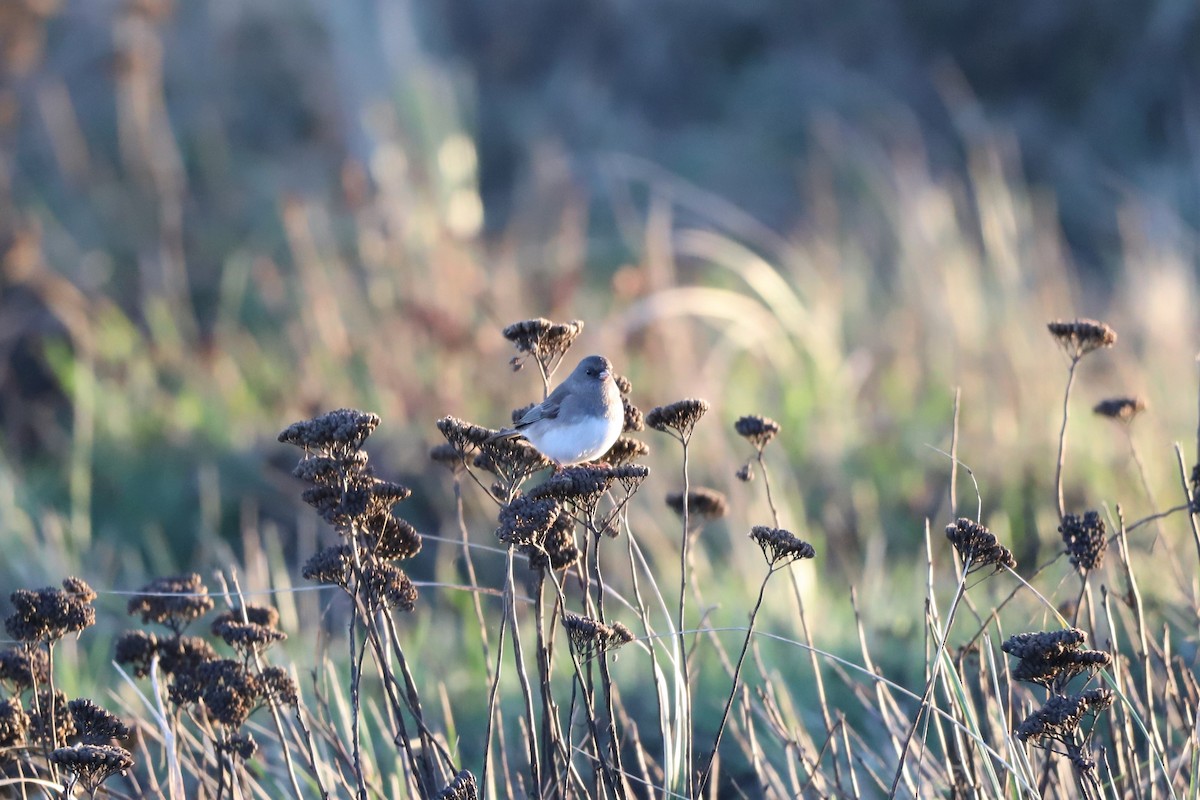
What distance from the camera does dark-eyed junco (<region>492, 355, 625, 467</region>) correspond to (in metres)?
2.33

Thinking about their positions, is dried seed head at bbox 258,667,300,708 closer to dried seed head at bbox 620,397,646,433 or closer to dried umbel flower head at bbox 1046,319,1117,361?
dried seed head at bbox 620,397,646,433

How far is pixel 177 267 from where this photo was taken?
761 centimetres

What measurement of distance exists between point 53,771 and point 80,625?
0.72 ft

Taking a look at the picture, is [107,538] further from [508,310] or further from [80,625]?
[80,625]

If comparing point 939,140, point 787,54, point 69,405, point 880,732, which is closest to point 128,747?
point 880,732

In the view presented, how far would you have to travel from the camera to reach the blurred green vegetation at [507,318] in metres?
5.12

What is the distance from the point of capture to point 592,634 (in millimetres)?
1794

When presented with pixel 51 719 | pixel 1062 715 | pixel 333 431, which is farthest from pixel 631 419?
pixel 51 719

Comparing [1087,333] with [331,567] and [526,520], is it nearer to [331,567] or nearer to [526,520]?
[526,520]

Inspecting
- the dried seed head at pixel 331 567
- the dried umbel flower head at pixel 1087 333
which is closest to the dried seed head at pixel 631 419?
the dried seed head at pixel 331 567

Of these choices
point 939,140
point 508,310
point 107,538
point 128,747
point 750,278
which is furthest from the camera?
point 939,140

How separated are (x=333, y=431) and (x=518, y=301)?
15.1ft

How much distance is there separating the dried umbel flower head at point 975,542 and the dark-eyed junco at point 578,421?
2.32ft

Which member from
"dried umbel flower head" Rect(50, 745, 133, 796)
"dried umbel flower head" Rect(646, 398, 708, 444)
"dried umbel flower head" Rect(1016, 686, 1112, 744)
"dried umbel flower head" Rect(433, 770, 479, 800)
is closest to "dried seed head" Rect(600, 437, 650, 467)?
"dried umbel flower head" Rect(646, 398, 708, 444)
